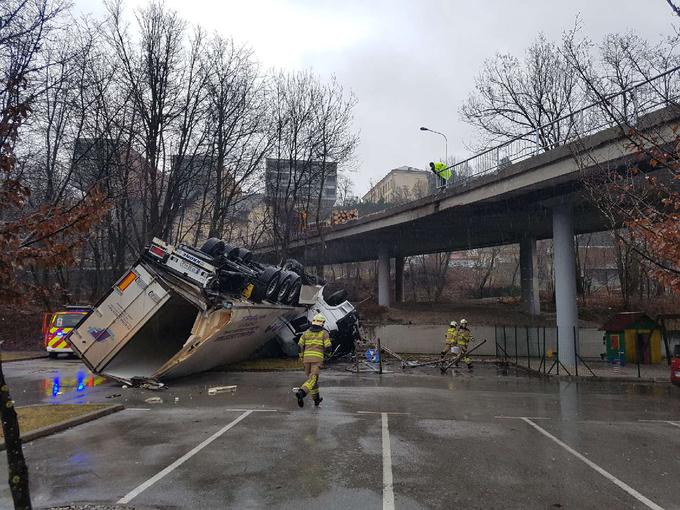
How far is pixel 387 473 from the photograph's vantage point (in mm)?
5984

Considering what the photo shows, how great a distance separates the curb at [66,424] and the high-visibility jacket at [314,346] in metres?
3.67

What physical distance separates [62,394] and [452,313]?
22525mm

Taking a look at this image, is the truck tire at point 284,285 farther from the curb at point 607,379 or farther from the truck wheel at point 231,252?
the curb at point 607,379

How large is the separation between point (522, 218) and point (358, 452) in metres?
21.6

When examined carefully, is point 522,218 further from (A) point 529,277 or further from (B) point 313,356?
(B) point 313,356

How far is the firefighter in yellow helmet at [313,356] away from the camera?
9.96 metres

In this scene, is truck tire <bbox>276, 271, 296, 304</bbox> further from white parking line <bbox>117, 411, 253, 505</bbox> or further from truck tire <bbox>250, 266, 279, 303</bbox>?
white parking line <bbox>117, 411, 253, 505</bbox>

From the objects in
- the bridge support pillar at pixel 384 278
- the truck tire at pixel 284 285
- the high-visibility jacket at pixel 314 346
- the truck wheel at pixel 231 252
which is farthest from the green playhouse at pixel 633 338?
the bridge support pillar at pixel 384 278

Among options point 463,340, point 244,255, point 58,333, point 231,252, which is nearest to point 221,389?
point 231,252

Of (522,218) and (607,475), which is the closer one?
(607,475)

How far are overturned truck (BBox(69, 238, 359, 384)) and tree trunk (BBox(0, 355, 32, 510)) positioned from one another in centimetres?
838

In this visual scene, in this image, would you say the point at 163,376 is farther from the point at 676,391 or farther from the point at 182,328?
the point at 676,391

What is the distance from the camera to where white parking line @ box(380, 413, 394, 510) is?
5050 mm

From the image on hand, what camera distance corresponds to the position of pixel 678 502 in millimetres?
5332
